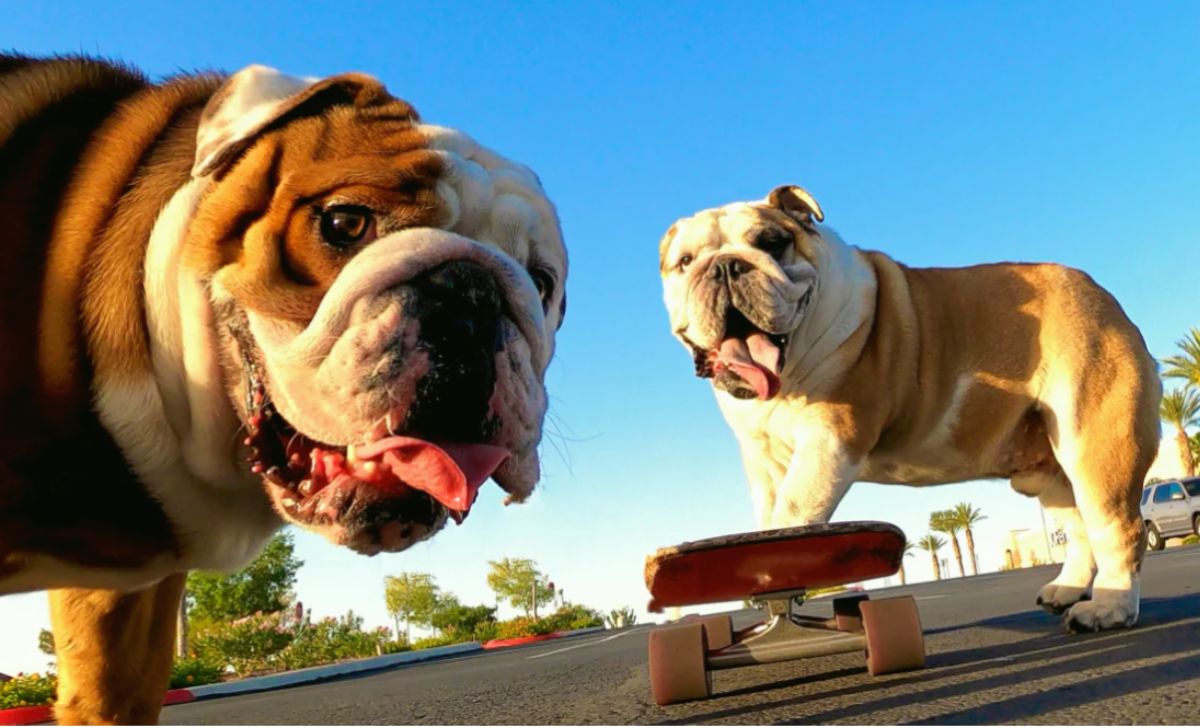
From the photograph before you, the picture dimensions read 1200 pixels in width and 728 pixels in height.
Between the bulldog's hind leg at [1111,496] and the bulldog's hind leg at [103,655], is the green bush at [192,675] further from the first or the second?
the bulldog's hind leg at [1111,496]

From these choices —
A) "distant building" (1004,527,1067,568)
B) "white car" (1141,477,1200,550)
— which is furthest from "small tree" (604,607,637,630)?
"distant building" (1004,527,1067,568)

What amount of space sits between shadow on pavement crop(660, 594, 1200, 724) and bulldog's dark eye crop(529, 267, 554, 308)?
1.18m

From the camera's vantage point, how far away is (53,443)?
1.42 m

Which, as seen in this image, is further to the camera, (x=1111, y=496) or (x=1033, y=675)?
(x=1111, y=496)

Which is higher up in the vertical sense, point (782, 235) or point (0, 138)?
point (782, 235)

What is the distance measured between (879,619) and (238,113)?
213 centimetres

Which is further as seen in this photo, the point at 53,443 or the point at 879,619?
the point at 879,619

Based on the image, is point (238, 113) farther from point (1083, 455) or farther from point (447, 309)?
point (1083, 455)

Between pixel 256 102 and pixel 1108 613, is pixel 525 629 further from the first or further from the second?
pixel 256 102

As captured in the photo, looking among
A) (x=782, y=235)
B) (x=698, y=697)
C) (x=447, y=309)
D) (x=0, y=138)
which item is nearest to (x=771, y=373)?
(x=782, y=235)

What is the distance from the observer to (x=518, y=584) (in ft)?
87.0

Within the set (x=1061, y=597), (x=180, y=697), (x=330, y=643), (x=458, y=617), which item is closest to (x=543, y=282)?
(x=1061, y=597)

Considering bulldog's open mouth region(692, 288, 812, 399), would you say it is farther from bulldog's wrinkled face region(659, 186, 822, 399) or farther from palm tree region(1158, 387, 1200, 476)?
palm tree region(1158, 387, 1200, 476)

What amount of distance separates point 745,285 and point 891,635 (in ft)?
5.65
